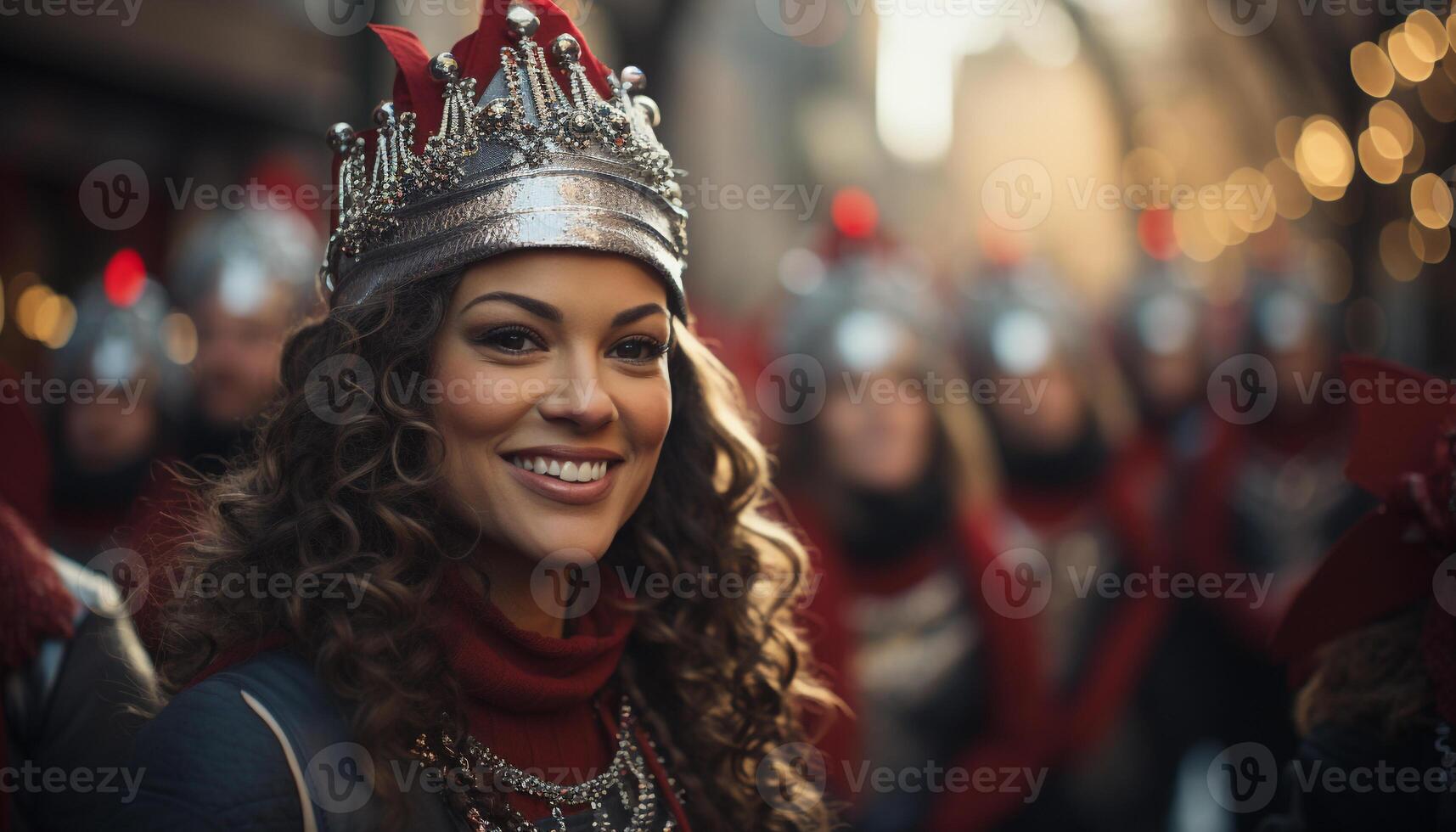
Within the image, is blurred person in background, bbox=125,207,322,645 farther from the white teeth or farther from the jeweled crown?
the white teeth

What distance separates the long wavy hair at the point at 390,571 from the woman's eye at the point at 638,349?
0.26m

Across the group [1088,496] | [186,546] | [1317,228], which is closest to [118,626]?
[186,546]

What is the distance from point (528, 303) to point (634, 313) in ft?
0.64

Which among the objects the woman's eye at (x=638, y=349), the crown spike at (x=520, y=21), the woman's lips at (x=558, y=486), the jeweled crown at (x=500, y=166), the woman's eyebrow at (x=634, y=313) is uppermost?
the crown spike at (x=520, y=21)

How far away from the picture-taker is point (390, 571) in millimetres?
1889

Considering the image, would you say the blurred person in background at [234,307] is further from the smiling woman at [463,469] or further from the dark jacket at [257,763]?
the dark jacket at [257,763]

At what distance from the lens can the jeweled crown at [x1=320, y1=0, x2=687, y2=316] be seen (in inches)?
77.0

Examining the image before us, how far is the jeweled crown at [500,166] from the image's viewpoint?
1.96 metres

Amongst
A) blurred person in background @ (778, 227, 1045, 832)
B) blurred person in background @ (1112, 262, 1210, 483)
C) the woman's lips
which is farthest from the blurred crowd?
the woman's lips

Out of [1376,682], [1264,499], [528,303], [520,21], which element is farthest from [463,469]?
[1264,499]

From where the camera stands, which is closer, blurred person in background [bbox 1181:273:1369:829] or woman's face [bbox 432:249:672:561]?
woman's face [bbox 432:249:672:561]

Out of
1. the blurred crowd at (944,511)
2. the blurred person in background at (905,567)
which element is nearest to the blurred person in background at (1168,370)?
the blurred crowd at (944,511)

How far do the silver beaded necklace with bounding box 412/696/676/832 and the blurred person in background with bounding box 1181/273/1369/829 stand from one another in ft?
13.7

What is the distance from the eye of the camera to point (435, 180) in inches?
78.2
